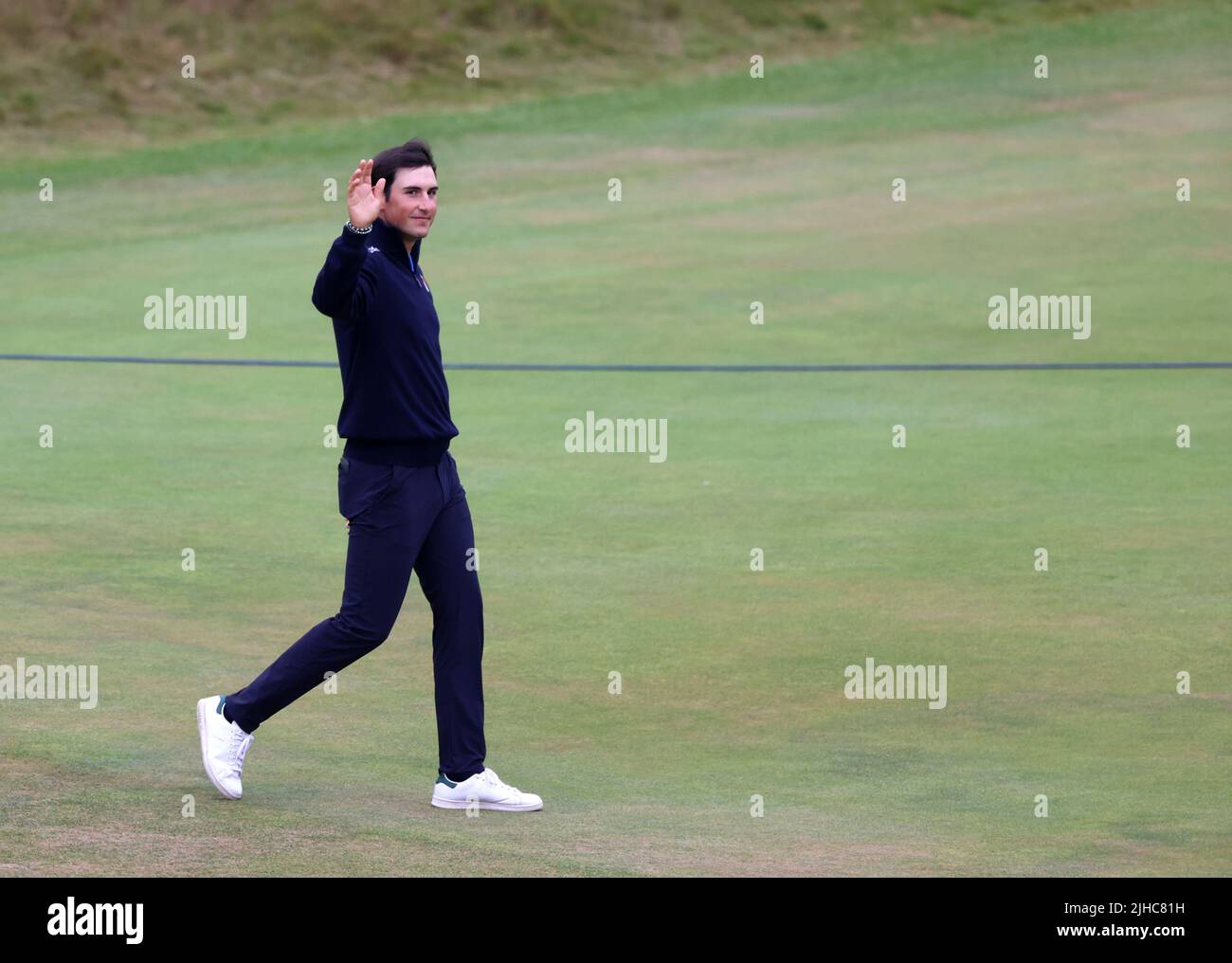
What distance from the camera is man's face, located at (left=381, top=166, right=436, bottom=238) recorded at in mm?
6547

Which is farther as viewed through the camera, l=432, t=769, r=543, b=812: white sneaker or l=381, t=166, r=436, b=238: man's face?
l=432, t=769, r=543, b=812: white sneaker

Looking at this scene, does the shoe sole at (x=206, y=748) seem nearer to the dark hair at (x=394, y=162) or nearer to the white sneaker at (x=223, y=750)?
the white sneaker at (x=223, y=750)

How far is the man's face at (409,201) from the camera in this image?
655cm

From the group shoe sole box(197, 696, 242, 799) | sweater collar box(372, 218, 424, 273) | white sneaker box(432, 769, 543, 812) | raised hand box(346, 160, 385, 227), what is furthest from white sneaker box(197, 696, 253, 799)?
raised hand box(346, 160, 385, 227)

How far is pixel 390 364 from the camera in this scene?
6.53 meters

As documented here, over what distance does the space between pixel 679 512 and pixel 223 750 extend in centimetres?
519

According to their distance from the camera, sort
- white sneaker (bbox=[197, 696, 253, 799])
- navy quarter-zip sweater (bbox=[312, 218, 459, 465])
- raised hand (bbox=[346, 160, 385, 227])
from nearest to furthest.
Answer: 1. raised hand (bbox=[346, 160, 385, 227])
2. navy quarter-zip sweater (bbox=[312, 218, 459, 465])
3. white sneaker (bbox=[197, 696, 253, 799])

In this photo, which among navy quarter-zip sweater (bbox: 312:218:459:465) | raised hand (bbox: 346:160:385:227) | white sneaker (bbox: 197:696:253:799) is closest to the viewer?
raised hand (bbox: 346:160:385:227)

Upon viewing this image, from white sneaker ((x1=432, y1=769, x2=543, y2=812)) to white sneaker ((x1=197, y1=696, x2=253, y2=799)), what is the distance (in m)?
0.65

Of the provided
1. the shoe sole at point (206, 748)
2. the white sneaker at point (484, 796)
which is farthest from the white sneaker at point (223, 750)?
the white sneaker at point (484, 796)

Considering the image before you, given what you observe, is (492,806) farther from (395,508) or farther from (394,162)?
(394,162)

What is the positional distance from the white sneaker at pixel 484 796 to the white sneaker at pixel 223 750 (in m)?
0.65

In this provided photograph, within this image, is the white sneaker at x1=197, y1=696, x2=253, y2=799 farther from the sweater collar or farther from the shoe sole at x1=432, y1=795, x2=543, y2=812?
the sweater collar

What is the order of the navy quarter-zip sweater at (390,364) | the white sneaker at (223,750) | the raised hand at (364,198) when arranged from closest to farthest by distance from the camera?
the raised hand at (364,198) < the navy quarter-zip sweater at (390,364) < the white sneaker at (223,750)
